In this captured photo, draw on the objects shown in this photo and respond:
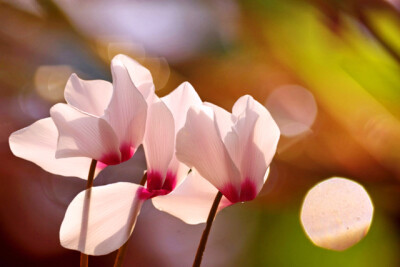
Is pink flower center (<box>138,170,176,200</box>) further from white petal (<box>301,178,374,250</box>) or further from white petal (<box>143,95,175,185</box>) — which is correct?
white petal (<box>301,178,374,250</box>)

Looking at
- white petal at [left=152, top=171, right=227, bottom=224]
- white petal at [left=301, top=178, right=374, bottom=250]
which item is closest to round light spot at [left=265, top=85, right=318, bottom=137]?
white petal at [left=301, top=178, right=374, bottom=250]

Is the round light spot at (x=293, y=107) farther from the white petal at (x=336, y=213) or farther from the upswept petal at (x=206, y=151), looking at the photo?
the upswept petal at (x=206, y=151)

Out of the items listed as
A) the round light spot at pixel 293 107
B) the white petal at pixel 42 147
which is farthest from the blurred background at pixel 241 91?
the white petal at pixel 42 147

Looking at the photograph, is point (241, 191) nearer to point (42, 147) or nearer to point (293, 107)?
point (42, 147)

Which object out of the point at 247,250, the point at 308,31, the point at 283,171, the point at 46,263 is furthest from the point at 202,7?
the point at 46,263

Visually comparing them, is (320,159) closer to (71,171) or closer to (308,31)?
(308,31)

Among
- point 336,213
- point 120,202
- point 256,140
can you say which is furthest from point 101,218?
point 336,213
